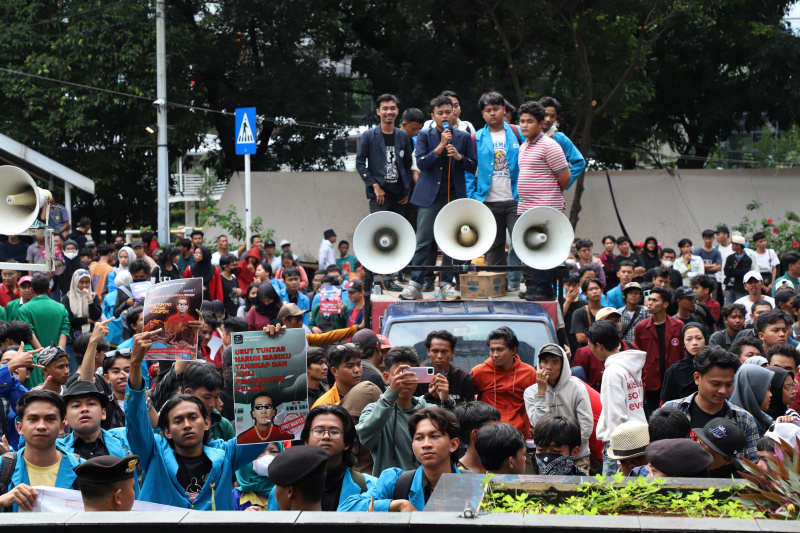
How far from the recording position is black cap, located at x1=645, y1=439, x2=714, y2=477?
4492 millimetres

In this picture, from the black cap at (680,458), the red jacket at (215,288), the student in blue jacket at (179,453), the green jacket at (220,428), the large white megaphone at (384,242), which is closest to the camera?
the black cap at (680,458)

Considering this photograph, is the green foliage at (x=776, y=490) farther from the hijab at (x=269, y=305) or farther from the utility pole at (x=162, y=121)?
the utility pole at (x=162, y=121)

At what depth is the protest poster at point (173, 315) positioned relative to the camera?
203 inches

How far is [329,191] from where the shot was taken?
67.7ft

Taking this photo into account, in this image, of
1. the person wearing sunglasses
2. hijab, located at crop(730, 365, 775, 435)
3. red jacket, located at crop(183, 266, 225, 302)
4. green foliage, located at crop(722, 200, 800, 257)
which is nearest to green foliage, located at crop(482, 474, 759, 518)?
the person wearing sunglasses

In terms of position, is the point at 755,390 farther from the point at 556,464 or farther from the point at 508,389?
the point at 556,464

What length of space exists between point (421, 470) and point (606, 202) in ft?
54.3

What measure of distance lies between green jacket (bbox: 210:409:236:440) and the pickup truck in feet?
6.33

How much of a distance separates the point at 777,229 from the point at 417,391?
13.8 meters

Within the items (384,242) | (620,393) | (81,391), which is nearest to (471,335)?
(620,393)

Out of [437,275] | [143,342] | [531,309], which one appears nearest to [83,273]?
[437,275]

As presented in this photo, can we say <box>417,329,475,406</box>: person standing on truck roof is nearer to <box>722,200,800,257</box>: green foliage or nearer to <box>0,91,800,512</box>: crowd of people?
<box>0,91,800,512</box>: crowd of people

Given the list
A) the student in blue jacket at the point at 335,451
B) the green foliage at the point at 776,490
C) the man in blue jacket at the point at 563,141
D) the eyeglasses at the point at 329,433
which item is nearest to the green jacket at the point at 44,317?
the man in blue jacket at the point at 563,141

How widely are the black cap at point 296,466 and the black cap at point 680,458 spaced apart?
169 centimetres
